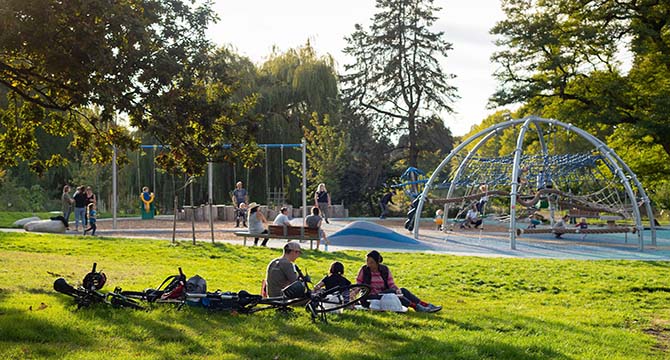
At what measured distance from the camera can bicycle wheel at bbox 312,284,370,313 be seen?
26.3 ft

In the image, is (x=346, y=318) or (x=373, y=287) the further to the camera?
(x=373, y=287)

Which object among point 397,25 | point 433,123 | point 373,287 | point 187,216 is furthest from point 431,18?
point 373,287

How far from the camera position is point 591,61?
102 feet

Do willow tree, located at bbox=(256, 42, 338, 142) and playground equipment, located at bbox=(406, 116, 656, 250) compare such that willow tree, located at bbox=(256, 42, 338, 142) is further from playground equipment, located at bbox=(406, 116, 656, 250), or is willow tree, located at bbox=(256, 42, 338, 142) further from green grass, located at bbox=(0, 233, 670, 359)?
green grass, located at bbox=(0, 233, 670, 359)

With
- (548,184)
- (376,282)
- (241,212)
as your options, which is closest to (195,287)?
(376,282)

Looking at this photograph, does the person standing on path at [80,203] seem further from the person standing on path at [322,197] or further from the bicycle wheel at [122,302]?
the bicycle wheel at [122,302]

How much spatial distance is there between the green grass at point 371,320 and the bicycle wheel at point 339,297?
19cm

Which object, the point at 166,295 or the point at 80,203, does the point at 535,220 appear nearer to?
the point at 80,203

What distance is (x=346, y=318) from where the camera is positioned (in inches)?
320

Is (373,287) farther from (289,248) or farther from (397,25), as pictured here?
(397,25)

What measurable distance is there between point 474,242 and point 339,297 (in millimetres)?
13854

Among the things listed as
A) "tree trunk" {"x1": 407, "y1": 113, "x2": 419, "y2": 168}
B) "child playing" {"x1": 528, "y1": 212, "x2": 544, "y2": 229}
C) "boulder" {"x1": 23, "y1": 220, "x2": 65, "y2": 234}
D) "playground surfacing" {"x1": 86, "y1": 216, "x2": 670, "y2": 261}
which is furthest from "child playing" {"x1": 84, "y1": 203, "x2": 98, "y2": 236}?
"tree trunk" {"x1": 407, "y1": 113, "x2": 419, "y2": 168}

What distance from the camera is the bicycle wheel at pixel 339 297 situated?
316 inches

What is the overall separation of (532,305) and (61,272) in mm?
6701
